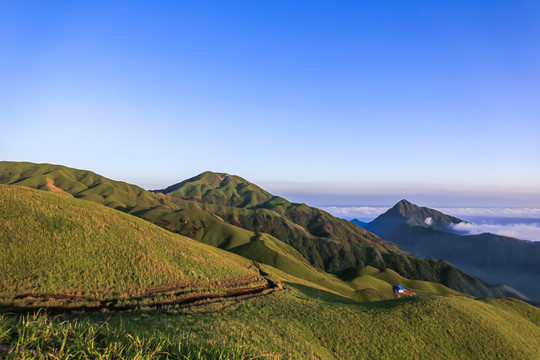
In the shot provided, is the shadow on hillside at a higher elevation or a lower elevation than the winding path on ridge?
lower

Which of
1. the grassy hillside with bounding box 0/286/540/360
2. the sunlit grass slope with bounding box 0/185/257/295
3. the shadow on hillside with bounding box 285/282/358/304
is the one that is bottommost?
the shadow on hillside with bounding box 285/282/358/304

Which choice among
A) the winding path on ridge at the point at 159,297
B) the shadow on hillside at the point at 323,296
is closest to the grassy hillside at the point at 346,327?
the winding path on ridge at the point at 159,297

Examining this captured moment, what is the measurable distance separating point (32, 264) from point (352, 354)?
40709 mm

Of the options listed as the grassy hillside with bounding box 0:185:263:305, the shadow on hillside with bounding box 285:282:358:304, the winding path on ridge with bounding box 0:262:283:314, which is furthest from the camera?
the shadow on hillside with bounding box 285:282:358:304

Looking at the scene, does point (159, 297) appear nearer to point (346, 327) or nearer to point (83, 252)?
point (83, 252)

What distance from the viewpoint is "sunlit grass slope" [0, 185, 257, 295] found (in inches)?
1342

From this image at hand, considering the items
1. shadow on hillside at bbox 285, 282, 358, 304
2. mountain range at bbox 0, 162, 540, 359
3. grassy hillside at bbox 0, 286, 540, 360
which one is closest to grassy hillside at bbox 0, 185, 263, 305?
mountain range at bbox 0, 162, 540, 359

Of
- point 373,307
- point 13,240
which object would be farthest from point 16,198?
point 373,307

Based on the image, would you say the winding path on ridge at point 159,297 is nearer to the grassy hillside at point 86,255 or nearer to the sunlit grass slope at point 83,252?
the grassy hillside at point 86,255

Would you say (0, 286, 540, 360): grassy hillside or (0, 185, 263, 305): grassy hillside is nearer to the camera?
(0, 286, 540, 360): grassy hillside

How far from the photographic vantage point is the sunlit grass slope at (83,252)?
112ft

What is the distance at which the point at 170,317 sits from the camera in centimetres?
2783

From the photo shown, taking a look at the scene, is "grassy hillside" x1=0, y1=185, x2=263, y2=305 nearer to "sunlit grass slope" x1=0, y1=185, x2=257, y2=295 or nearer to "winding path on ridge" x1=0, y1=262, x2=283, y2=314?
"sunlit grass slope" x1=0, y1=185, x2=257, y2=295

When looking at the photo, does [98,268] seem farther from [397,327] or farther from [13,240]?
[397,327]
